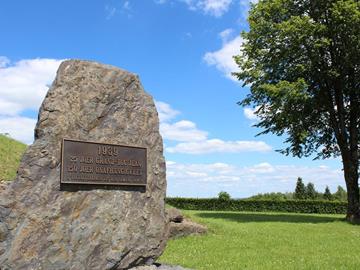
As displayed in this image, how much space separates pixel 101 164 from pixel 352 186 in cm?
2399

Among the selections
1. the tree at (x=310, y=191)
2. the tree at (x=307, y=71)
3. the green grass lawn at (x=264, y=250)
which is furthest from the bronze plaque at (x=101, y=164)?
the tree at (x=310, y=191)

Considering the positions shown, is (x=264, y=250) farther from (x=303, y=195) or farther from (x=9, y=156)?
(x=303, y=195)

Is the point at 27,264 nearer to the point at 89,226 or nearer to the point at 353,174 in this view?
the point at 89,226

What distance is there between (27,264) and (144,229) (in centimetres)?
250

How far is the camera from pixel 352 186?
29.4m

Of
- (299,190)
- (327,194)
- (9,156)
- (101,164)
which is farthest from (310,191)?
(101,164)

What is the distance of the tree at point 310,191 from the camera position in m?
49.2

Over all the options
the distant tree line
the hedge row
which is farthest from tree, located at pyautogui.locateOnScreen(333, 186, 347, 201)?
the hedge row

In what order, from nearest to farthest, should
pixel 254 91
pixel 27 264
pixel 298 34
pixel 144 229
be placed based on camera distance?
pixel 27 264 → pixel 144 229 → pixel 298 34 → pixel 254 91

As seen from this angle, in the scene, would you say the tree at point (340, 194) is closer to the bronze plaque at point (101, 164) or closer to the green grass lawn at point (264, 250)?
the green grass lawn at point (264, 250)

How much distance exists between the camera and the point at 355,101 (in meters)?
30.8

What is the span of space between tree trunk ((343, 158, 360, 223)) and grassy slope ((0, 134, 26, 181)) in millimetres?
20029

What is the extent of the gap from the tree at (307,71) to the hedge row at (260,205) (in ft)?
42.5

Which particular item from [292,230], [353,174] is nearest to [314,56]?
[353,174]
